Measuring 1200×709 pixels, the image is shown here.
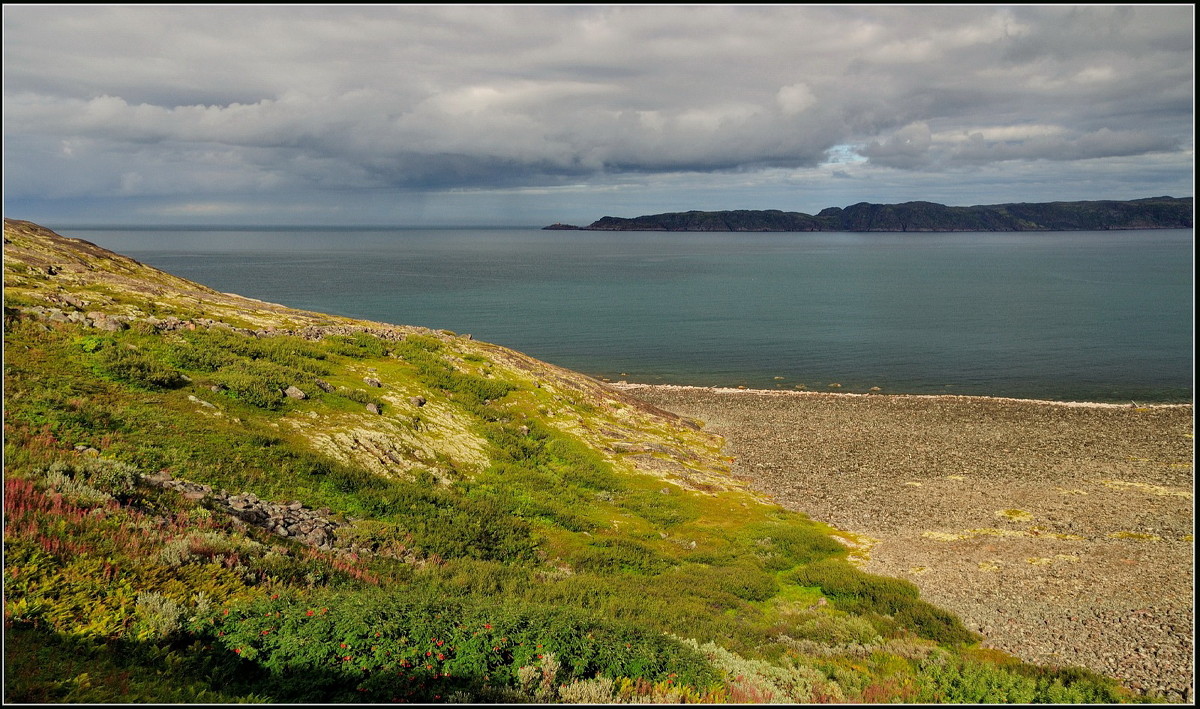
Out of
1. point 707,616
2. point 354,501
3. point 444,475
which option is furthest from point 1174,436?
point 354,501

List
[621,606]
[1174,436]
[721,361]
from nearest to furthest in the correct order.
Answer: [621,606], [1174,436], [721,361]

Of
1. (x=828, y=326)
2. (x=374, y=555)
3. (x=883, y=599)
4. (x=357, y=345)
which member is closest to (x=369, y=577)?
(x=374, y=555)

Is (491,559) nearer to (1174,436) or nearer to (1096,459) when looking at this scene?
(1096,459)

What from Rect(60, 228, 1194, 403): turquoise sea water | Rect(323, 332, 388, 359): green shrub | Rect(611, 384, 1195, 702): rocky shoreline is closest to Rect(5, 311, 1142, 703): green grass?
Rect(611, 384, 1195, 702): rocky shoreline

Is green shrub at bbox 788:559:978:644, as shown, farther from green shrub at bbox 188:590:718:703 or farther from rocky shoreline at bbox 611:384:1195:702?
green shrub at bbox 188:590:718:703

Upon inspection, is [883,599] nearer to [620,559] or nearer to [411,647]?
[620,559]

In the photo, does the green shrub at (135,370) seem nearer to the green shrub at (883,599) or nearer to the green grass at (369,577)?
the green grass at (369,577)
